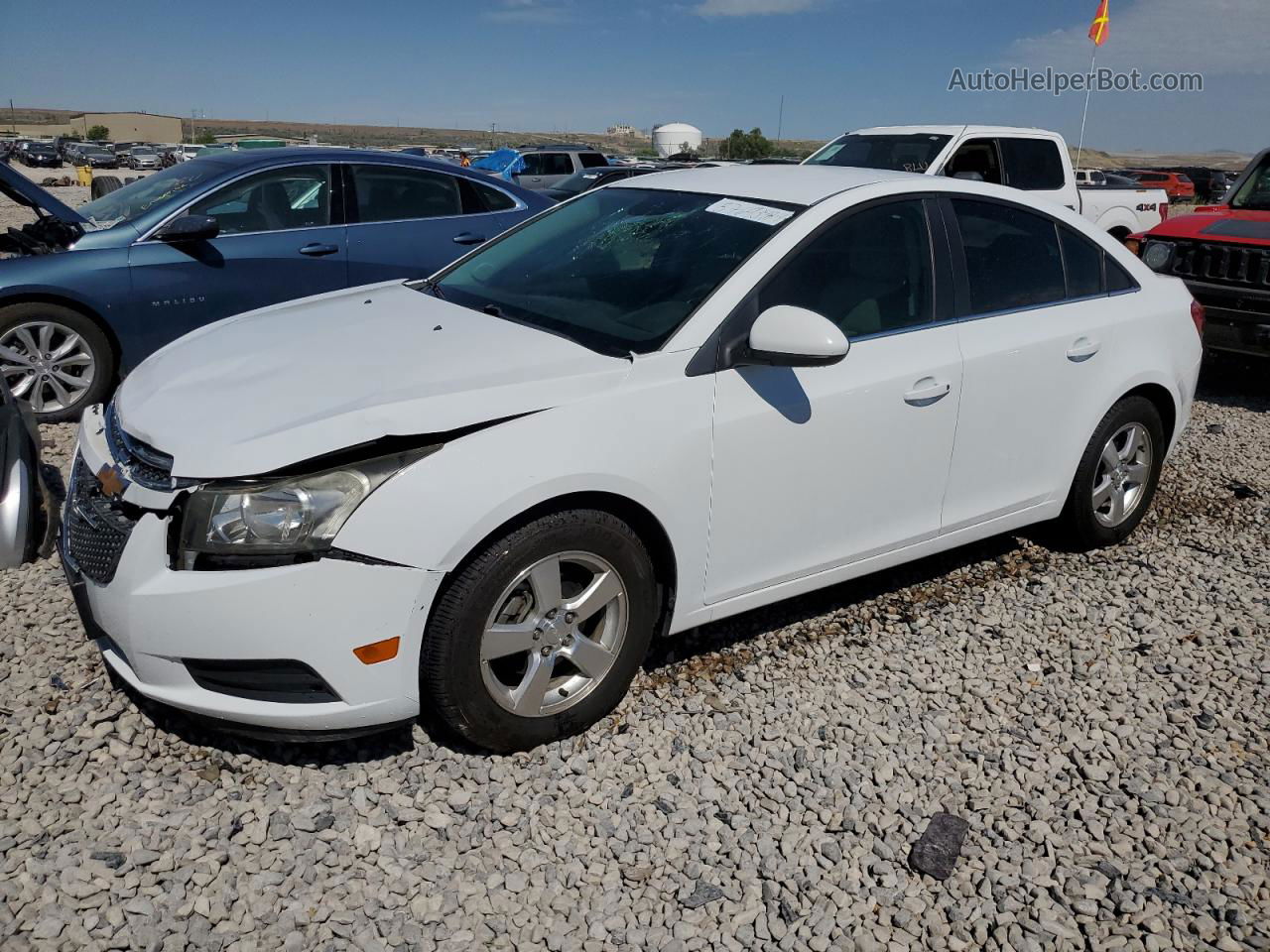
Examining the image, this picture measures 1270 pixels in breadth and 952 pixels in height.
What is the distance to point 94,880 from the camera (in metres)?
2.49

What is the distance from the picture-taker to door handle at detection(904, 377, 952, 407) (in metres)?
3.48

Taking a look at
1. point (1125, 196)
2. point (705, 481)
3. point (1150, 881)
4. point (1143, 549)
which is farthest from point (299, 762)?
point (1125, 196)

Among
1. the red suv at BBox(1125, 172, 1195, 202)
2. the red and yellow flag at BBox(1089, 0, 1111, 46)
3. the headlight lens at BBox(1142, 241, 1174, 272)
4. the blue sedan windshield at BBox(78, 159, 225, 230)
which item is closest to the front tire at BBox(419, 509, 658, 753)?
the blue sedan windshield at BBox(78, 159, 225, 230)

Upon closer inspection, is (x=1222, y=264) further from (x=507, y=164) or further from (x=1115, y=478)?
(x=507, y=164)

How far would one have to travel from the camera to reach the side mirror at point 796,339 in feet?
9.74

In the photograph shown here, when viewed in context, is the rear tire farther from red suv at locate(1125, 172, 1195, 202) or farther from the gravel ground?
red suv at locate(1125, 172, 1195, 202)

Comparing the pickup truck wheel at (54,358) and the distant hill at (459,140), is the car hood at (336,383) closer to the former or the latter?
the pickup truck wheel at (54,358)

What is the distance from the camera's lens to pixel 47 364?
5.91 meters

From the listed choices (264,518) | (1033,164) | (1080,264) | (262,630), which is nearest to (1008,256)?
(1080,264)

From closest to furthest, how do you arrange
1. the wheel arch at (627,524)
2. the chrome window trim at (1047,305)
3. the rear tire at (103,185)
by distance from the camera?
the wheel arch at (627,524) → the chrome window trim at (1047,305) → the rear tire at (103,185)

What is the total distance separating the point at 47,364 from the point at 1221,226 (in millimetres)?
8277

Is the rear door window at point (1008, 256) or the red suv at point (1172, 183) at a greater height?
the rear door window at point (1008, 256)

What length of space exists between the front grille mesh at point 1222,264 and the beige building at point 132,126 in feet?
338

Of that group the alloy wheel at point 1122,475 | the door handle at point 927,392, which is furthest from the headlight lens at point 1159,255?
the door handle at point 927,392
